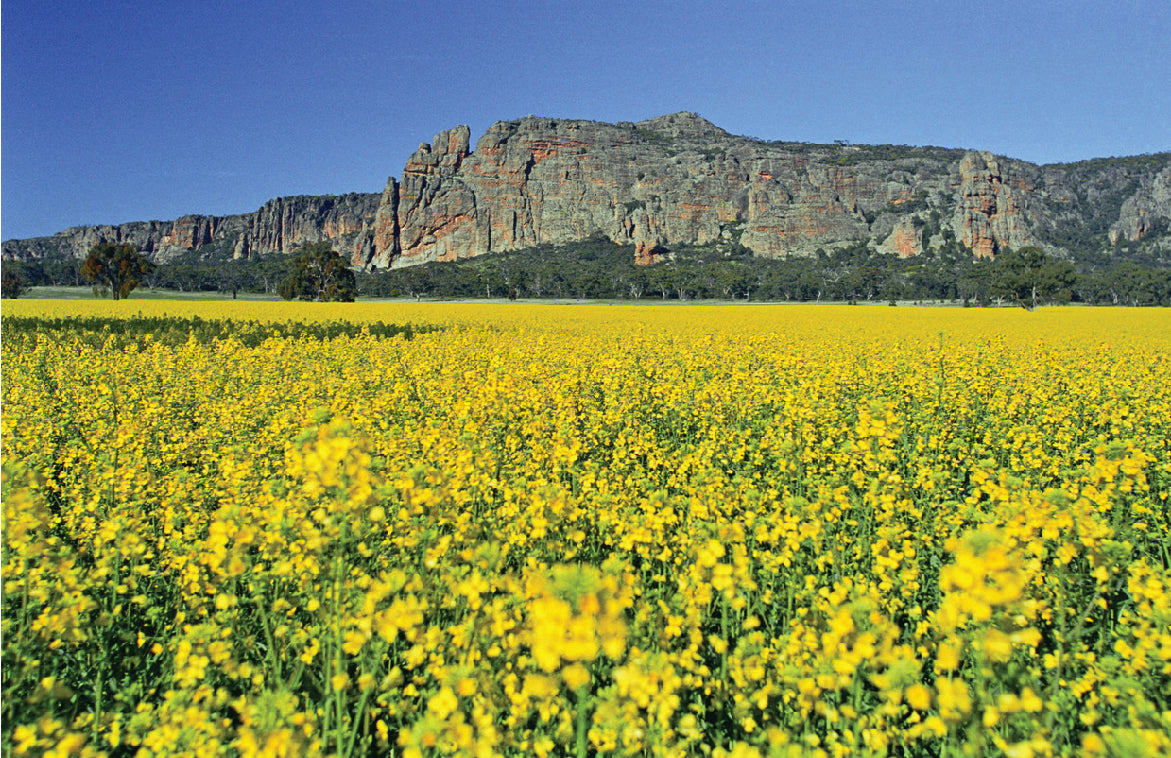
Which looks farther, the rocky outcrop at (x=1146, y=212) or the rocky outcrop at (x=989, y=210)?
the rocky outcrop at (x=989, y=210)

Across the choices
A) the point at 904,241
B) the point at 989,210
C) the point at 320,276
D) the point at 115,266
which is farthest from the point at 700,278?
the point at 989,210

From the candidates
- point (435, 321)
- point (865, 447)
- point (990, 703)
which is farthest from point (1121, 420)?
point (435, 321)

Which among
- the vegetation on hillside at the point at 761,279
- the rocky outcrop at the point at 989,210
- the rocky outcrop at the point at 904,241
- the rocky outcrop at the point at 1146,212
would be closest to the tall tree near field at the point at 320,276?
the vegetation on hillside at the point at 761,279

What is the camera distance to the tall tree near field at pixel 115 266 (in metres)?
68.8

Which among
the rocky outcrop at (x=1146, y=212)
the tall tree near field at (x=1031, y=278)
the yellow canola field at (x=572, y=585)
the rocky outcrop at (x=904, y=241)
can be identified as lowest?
the yellow canola field at (x=572, y=585)

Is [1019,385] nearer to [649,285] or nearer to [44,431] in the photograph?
[44,431]

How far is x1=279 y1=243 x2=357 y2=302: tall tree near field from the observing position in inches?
2940

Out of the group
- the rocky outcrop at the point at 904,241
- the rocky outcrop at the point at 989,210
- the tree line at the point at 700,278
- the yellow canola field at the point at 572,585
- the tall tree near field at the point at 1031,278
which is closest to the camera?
the yellow canola field at the point at 572,585

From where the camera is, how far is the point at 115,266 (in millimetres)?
71125

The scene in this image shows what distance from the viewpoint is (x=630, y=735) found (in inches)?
76.0

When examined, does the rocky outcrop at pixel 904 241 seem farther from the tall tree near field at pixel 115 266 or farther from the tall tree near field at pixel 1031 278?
the tall tree near field at pixel 115 266

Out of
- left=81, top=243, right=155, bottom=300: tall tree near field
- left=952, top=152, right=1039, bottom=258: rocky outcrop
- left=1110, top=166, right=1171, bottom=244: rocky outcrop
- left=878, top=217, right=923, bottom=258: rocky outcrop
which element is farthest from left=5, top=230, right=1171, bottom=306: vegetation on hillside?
left=81, top=243, right=155, bottom=300: tall tree near field

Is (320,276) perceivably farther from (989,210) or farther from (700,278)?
(989,210)

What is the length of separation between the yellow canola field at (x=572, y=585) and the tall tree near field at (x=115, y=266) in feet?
265
